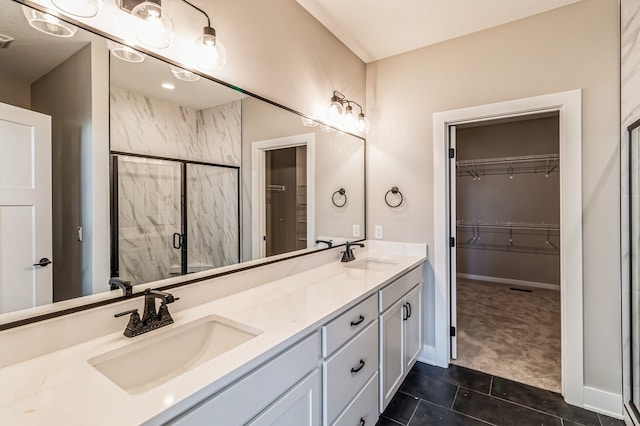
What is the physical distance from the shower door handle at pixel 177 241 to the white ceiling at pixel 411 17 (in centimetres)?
167

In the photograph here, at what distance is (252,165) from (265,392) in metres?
1.17

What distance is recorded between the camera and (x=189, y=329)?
46.8 inches

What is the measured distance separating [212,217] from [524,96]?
7.41 ft

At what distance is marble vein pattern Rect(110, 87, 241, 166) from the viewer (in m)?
1.16

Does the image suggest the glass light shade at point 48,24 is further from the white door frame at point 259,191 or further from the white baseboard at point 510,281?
the white baseboard at point 510,281

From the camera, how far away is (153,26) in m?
1.18

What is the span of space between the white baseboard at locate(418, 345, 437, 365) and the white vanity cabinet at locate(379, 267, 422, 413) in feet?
0.53

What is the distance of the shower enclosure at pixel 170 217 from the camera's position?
117 centimetres

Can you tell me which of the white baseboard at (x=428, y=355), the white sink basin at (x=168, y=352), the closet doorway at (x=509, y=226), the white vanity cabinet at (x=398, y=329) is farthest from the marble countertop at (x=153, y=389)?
the closet doorway at (x=509, y=226)

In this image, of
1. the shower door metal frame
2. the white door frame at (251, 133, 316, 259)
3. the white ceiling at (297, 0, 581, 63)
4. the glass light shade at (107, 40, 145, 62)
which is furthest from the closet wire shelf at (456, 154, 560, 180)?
the glass light shade at (107, 40, 145, 62)

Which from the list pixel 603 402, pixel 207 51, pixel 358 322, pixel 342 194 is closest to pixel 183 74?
pixel 207 51

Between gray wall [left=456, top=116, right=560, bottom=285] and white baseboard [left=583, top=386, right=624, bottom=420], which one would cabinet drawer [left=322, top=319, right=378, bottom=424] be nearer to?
white baseboard [left=583, top=386, right=624, bottom=420]

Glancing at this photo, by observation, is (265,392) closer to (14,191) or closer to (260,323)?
(260,323)

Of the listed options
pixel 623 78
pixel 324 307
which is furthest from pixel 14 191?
pixel 623 78
